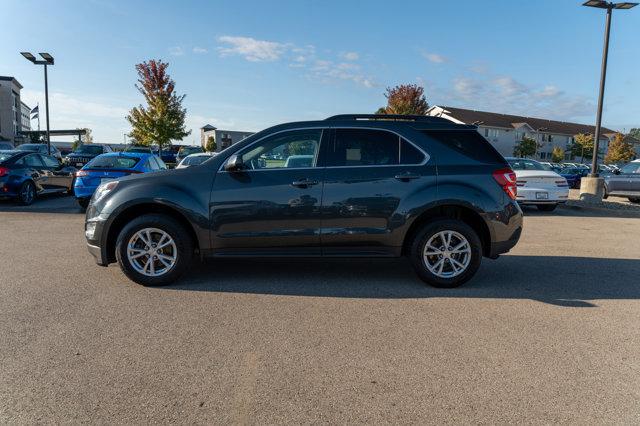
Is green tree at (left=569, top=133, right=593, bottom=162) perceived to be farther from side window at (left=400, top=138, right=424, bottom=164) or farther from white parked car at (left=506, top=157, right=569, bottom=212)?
side window at (left=400, top=138, right=424, bottom=164)

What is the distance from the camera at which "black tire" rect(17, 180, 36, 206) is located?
470 inches

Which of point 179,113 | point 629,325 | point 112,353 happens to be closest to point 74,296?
point 112,353

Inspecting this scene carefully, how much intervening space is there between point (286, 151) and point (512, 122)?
78246 millimetres

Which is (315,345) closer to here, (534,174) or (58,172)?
(534,174)

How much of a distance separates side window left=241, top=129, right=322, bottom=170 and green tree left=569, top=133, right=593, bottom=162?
259ft

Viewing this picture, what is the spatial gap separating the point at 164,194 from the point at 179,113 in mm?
34546

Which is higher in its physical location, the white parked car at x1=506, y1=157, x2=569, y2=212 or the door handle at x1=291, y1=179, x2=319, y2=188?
the door handle at x1=291, y1=179, x2=319, y2=188

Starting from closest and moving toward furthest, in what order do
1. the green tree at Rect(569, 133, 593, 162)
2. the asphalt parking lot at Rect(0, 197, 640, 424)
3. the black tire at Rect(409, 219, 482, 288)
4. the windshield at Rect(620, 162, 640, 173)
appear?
1. the asphalt parking lot at Rect(0, 197, 640, 424)
2. the black tire at Rect(409, 219, 482, 288)
3. the windshield at Rect(620, 162, 640, 173)
4. the green tree at Rect(569, 133, 593, 162)

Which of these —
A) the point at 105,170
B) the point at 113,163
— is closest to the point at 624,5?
the point at 113,163

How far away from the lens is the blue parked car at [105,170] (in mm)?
→ 10594

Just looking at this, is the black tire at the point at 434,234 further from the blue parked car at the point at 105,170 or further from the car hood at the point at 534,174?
the car hood at the point at 534,174

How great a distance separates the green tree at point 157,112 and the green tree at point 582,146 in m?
63.5


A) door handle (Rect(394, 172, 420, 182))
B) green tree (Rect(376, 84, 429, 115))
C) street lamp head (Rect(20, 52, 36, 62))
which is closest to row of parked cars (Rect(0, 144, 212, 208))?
door handle (Rect(394, 172, 420, 182))

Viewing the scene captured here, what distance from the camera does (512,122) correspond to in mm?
75312
